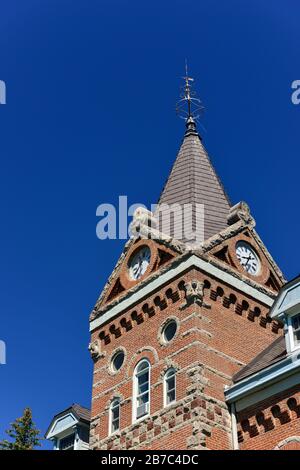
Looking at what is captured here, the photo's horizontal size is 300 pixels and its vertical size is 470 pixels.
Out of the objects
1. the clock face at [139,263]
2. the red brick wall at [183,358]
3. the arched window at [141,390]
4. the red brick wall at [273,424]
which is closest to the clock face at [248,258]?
the red brick wall at [183,358]

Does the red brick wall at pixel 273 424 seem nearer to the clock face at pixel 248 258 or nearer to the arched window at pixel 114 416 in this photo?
the arched window at pixel 114 416

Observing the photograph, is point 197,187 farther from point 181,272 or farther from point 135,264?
point 181,272

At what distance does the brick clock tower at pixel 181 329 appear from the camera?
87.8ft

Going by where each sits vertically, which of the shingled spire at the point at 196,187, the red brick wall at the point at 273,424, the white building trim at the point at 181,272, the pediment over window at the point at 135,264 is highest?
the shingled spire at the point at 196,187

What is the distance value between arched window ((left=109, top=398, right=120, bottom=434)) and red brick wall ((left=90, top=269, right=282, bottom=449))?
20 centimetres

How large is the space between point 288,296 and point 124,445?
7.51 metres

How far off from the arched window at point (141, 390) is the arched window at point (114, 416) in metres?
0.96

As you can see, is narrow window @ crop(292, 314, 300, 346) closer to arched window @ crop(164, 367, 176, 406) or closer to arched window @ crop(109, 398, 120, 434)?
arched window @ crop(164, 367, 176, 406)

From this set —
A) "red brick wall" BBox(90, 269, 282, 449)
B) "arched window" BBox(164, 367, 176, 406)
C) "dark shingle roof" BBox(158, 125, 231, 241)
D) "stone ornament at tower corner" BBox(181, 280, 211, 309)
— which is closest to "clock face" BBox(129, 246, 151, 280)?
"red brick wall" BBox(90, 269, 282, 449)

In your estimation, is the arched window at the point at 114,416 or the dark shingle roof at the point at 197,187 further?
the dark shingle roof at the point at 197,187

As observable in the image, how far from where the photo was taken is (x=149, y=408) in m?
28.0

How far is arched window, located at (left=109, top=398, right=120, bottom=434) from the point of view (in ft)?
95.9
